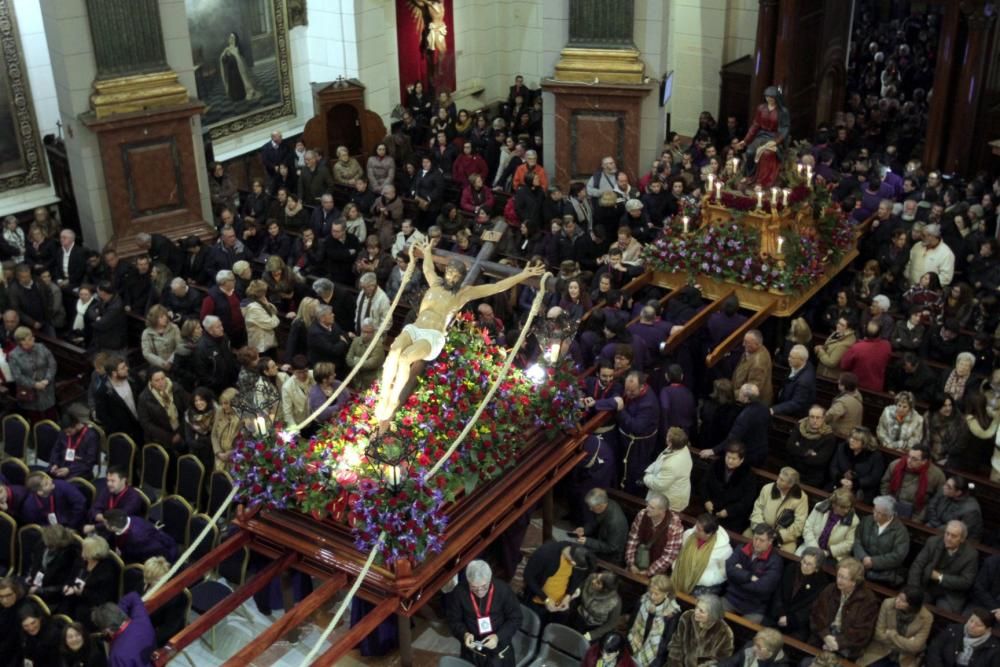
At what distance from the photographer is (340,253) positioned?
1321 centimetres

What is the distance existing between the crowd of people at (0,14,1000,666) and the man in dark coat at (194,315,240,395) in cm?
3

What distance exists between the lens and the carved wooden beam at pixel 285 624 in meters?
7.16

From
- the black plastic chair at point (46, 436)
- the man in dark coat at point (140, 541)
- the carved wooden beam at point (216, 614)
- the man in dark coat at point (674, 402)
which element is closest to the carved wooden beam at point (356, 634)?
the carved wooden beam at point (216, 614)

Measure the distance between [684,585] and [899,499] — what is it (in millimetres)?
1863

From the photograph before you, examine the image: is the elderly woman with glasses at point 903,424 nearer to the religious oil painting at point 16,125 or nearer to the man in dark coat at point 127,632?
the man in dark coat at point 127,632

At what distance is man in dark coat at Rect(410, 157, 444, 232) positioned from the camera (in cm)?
1480

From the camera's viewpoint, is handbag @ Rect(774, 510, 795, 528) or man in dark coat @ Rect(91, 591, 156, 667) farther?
handbag @ Rect(774, 510, 795, 528)

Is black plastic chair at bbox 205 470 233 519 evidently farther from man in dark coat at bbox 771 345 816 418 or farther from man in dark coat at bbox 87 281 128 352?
man in dark coat at bbox 771 345 816 418

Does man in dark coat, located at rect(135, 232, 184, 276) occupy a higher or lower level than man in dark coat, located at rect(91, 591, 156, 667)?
higher

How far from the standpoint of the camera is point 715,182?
42.1 feet

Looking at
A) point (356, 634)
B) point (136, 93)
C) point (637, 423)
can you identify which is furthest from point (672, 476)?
point (136, 93)

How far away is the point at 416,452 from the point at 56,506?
10.4ft

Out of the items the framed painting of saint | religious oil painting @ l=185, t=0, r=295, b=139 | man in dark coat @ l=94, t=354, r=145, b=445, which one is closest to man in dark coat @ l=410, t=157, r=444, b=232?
religious oil painting @ l=185, t=0, r=295, b=139

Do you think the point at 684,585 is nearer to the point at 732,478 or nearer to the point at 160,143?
the point at 732,478
